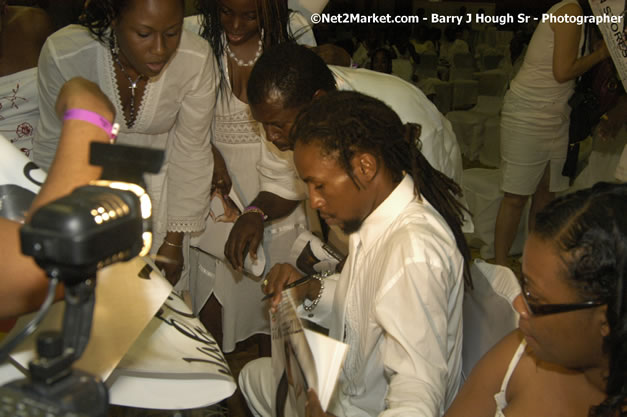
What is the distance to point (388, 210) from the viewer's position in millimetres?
1613

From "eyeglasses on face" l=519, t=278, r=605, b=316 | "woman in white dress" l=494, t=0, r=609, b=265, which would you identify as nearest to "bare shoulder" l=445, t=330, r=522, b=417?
"eyeglasses on face" l=519, t=278, r=605, b=316

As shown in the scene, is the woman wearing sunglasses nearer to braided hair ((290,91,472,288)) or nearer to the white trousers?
braided hair ((290,91,472,288))

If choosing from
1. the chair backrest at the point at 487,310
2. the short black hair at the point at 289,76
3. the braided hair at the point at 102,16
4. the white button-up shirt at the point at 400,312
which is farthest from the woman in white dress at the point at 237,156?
the chair backrest at the point at 487,310

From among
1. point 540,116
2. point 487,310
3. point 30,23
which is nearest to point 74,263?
point 487,310

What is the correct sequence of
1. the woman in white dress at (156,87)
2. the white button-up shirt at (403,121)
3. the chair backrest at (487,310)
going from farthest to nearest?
the white button-up shirt at (403,121) → the woman in white dress at (156,87) → the chair backrest at (487,310)

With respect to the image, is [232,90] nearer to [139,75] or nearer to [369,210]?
[139,75]

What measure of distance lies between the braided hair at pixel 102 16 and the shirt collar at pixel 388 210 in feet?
2.91

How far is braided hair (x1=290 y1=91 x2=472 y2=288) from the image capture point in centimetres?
164

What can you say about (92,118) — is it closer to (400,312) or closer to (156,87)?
(400,312)

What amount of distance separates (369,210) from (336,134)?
21cm

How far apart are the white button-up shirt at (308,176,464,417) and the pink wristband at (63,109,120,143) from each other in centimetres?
71

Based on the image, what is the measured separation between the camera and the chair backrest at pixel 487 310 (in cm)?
156

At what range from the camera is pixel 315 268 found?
2223mm

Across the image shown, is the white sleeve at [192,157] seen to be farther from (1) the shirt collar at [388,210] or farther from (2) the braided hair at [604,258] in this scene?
(2) the braided hair at [604,258]
